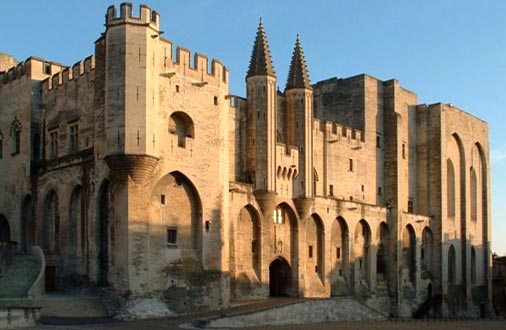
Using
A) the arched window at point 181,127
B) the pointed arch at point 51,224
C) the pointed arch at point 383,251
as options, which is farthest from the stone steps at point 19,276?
the pointed arch at point 383,251

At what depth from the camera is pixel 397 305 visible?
52.3 meters

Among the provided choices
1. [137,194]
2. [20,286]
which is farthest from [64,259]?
[137,194]

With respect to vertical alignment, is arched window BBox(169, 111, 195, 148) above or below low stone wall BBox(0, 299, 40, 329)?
above

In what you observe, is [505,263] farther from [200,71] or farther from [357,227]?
[200,71]

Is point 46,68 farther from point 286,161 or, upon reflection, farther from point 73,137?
point 286,161

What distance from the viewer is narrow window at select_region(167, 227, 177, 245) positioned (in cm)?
3469

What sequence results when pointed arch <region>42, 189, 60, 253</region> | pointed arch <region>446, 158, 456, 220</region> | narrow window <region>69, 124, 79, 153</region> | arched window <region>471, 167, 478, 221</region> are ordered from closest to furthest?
narrow window <region>69, 124, 79, 153</region> → pointed arch <region>42, 189, 60, 253</region> → pointed arch <region>446, 158, 456, 220</region> → arched window <region>471, 167, 478, 221</region>

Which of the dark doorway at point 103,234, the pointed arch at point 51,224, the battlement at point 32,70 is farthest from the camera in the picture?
the battlement at point 32,70

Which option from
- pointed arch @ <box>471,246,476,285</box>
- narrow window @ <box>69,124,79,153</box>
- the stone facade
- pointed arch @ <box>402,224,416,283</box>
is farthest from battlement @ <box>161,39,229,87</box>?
pointed arch @ <box>471,246,476,285</box>

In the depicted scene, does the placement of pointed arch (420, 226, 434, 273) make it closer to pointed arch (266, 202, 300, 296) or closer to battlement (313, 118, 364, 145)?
battlement (313, 118, 364, 145)

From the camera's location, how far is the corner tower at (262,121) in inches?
1619

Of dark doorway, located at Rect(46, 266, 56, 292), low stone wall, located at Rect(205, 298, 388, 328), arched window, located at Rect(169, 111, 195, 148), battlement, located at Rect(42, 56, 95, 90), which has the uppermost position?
battlement, located at Rect(42, 56, 95, 90)

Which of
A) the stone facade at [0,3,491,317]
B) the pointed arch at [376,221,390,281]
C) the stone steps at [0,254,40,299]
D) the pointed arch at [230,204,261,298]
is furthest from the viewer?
the pointed arch at [376,221,390,281]

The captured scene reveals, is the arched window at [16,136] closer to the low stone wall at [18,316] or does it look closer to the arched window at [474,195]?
the low stone wall at [18,316]
